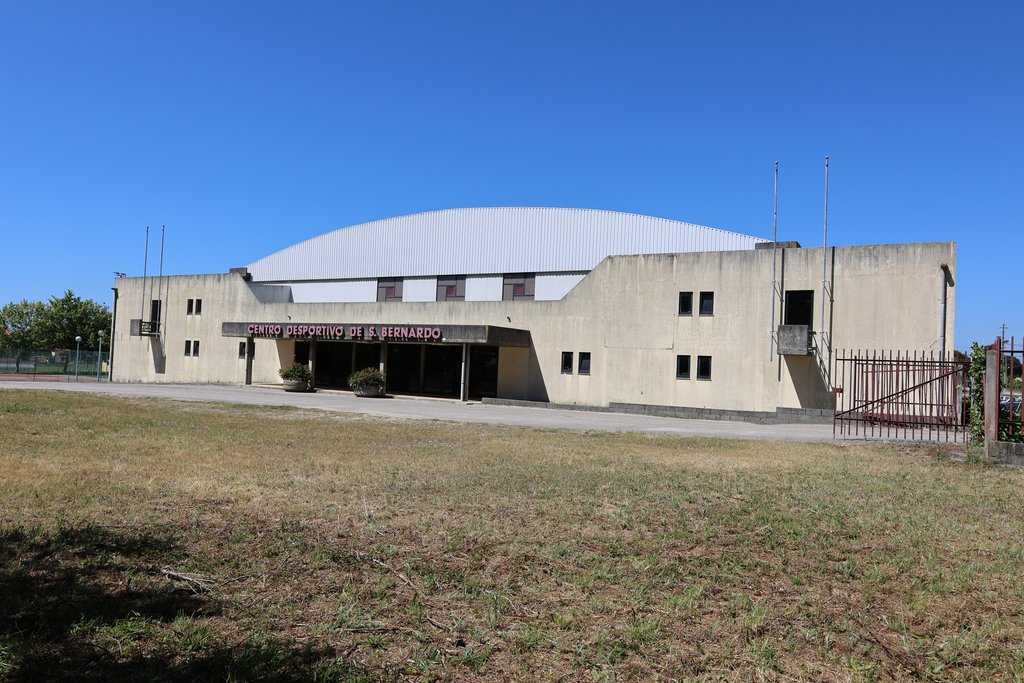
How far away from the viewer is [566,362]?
32.8 m

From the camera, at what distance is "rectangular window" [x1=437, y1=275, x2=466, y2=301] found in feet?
Answer: 127

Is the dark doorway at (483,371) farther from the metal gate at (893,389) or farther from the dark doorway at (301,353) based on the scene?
the metal gate at (893,389)

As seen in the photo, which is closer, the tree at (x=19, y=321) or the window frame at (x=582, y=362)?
the window frame at (x=582, y=362)

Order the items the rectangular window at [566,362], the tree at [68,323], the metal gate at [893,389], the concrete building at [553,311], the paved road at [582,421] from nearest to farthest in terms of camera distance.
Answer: the paved road at [582,421] → the metal gate at [893,389] → the concrete building at [553,311] → the rectangular window at [566,362] → the tree at [68,323]

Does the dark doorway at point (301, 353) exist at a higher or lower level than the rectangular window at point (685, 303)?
lower

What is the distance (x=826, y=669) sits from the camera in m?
4.29

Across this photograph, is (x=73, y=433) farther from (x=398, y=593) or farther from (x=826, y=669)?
(x=826, y=669)

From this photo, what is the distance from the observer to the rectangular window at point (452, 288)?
3872 cm

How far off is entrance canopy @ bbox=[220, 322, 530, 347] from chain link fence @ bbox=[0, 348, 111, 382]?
66.2 feet

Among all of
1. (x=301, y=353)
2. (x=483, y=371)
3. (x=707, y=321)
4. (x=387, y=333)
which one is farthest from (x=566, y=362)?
(x=301, y=353)

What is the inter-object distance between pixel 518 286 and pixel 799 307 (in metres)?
14.4

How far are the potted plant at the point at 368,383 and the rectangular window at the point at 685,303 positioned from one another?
14.4 metres

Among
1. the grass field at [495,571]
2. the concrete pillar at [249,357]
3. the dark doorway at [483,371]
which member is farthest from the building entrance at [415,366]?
the grass field at [495,571]

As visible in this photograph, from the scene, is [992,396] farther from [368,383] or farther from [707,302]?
[368,383]
